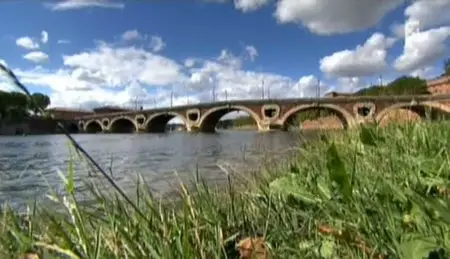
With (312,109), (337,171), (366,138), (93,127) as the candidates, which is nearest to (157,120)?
(93,127)

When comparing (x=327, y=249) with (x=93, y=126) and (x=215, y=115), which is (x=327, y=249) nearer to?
(x=215, y=115)

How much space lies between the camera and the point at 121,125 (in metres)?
92.9

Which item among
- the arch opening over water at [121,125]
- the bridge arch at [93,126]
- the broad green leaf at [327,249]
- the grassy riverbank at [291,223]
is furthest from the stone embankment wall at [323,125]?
the bridge arch at [93,126]

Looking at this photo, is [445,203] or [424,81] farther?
[424,81]

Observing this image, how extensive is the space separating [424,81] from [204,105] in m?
39.7

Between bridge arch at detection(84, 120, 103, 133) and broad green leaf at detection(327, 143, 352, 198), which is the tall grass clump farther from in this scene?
bridge arch at detection(84, 120, 103, 133)

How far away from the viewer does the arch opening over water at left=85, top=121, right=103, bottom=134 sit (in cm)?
9369

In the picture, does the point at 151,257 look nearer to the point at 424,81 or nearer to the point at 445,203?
the point at 445,203

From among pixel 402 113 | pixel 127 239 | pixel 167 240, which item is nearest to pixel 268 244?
pixel 167 240

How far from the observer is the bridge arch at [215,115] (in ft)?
225

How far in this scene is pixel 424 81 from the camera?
7862 centimetres

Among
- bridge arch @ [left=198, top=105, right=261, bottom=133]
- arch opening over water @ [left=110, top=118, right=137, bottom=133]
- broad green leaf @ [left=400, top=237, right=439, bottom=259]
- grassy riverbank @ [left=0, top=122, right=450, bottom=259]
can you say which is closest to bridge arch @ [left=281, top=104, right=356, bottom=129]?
bridge arch @ [left=198, top=105, right=261, bottom=133]

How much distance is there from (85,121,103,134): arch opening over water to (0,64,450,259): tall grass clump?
93870 millimetres

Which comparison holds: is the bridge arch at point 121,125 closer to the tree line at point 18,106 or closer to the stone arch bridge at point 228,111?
the stone arch bridge at point 228,111
